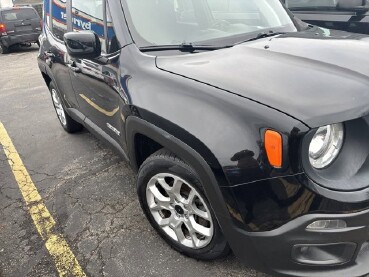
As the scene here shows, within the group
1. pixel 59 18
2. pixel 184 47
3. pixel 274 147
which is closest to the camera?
pixel 274 147

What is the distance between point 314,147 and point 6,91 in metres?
7.74

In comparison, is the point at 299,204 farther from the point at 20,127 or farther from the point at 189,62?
the point at 20,127

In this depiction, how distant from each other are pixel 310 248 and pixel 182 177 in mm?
751

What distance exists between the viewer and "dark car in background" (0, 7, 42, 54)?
13.6m

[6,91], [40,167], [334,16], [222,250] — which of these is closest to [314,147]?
[222,250]

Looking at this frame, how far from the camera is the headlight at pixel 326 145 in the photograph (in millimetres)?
1691

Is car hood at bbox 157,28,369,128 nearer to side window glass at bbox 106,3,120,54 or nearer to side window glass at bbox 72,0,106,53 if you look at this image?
side window glass at bbox 106,3,120,54

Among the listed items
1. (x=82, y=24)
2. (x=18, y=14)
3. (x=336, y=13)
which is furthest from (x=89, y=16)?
(x=18, y=14)

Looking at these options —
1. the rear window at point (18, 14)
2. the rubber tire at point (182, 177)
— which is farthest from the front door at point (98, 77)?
the rear window at point (18, 14)

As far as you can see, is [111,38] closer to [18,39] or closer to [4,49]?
[18,39]

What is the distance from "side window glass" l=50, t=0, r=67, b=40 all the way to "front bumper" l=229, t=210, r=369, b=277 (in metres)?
2.68

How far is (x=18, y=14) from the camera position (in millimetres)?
13695

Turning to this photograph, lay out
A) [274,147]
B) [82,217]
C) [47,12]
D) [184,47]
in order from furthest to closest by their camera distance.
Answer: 1. [47,12]
2. [82,217]
3. [184,47]
4. [274,147]

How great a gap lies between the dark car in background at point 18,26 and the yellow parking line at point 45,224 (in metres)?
10.9
